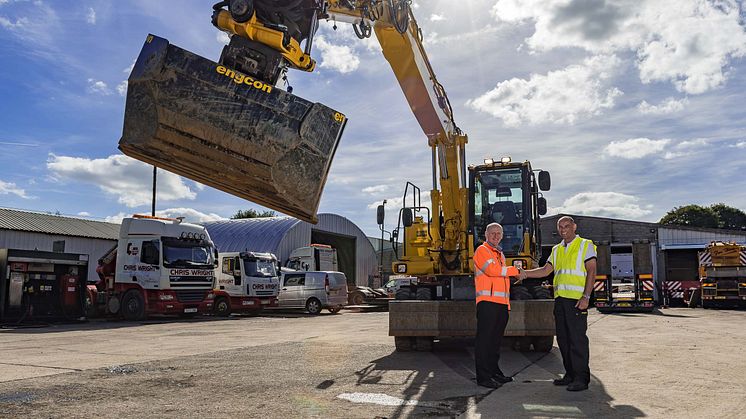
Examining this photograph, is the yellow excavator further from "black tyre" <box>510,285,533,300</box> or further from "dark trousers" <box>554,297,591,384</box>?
"black tyre" <box>510,285,533,300</box>

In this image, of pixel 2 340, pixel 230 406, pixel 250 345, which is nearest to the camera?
pixel 230 406

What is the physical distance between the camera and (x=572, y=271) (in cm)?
639

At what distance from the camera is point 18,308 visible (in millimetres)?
16734

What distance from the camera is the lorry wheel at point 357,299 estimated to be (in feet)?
100

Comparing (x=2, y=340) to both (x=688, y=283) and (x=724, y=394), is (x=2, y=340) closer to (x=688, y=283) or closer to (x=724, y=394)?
(x=724, y=394)

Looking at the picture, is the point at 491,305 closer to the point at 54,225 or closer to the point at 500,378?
the point at 500,378

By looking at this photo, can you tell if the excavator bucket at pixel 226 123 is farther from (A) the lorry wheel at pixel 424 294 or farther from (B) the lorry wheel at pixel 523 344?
(B) the lorry wheel at pixel 523 344

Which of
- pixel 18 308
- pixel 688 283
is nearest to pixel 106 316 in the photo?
pixel 18 308

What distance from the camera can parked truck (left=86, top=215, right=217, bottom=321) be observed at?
18.3m

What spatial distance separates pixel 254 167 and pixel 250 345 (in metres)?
5.10

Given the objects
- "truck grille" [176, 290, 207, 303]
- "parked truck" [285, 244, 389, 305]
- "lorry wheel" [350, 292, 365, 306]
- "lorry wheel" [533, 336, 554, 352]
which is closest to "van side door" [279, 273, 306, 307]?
"truck grille" [176, 290, 207, 303]

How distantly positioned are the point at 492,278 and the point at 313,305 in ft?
58.7

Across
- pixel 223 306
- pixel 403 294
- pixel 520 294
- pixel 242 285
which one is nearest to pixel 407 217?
pixel 403 294

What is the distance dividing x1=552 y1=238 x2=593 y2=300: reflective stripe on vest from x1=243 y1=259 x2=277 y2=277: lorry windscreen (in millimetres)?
16852
